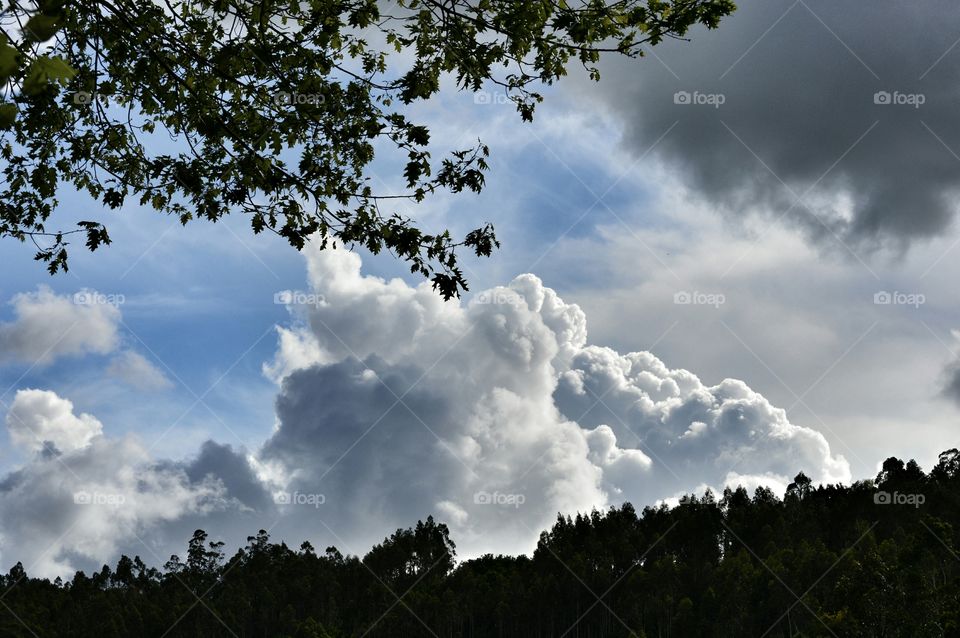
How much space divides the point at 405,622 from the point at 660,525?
3810cm

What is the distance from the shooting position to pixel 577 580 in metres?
99.7

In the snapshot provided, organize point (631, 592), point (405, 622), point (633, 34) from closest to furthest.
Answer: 1. point (633, 34)
2. point (631, 592)
3. point (405, 622)

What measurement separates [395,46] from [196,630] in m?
113

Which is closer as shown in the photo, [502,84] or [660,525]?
[502,84]

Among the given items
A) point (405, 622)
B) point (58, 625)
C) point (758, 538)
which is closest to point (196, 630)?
point (58, 625)

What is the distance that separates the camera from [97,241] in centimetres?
1467

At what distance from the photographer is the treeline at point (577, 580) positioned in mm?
80875

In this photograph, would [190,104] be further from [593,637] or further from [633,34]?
[593,637]

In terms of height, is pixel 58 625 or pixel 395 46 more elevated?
pixel 395 46

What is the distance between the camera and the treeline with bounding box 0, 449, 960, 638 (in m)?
80.9

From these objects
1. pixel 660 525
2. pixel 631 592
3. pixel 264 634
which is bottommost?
pixel 264 634

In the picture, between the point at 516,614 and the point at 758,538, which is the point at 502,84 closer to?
the point at 516,614

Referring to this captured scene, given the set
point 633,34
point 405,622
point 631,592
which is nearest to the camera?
point 633,34

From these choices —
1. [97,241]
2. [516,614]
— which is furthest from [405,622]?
[97,241]
